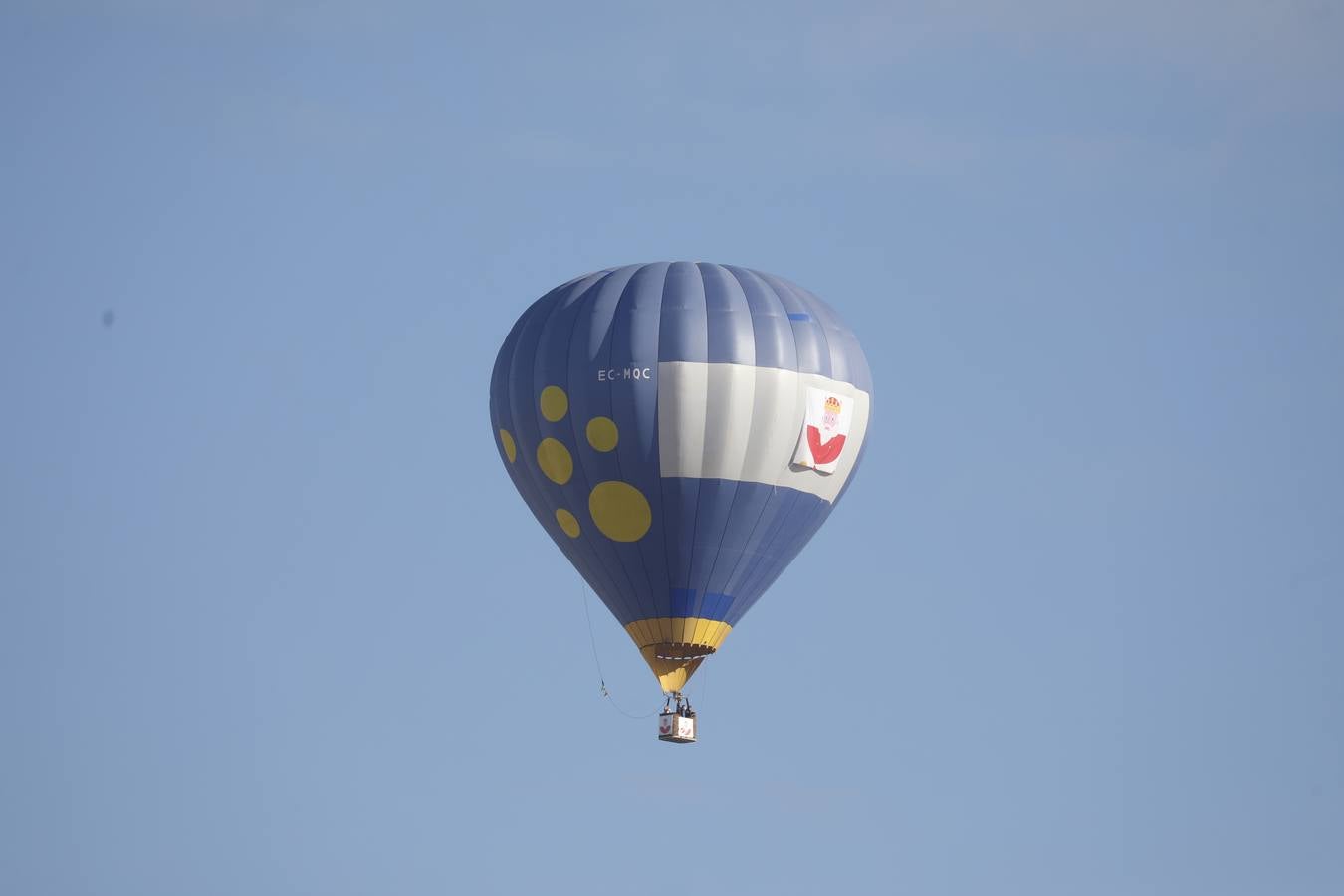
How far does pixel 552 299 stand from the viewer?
56719 mm

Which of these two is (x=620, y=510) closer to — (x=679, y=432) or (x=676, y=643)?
(x=679, y=432)

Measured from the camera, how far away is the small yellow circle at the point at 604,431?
55156 millimetres

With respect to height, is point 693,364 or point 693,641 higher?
point 693,364

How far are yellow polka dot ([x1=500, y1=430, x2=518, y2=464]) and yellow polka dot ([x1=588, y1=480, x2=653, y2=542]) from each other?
168cm

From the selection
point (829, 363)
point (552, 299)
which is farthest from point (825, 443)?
point (552, 299)

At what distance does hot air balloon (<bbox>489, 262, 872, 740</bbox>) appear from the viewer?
5512cm

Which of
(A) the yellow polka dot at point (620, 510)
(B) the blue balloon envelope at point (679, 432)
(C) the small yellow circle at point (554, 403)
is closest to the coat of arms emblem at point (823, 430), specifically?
(B) the blue balloon envelope at point (679, 432)

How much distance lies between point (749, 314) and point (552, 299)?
10.9 ft

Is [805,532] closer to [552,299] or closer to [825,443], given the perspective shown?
[825,443]

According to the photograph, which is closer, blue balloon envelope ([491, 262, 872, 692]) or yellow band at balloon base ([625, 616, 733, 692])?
blue balloon envelope ([491, 262, 872, 692])

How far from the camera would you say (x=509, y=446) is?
56.8 metres

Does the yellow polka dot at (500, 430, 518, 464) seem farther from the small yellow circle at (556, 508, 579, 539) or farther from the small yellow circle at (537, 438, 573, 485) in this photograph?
the small yellow circle at (556, 508, 579, 539)

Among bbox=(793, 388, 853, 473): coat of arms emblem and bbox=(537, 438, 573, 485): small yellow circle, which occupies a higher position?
bbox=(793, 388, 853, 473): coat of arms emblem

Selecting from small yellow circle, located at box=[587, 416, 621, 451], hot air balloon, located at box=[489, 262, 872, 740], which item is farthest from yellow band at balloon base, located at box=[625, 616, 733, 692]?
small yellow circle, located at box=[587, 416, 621, 451]
